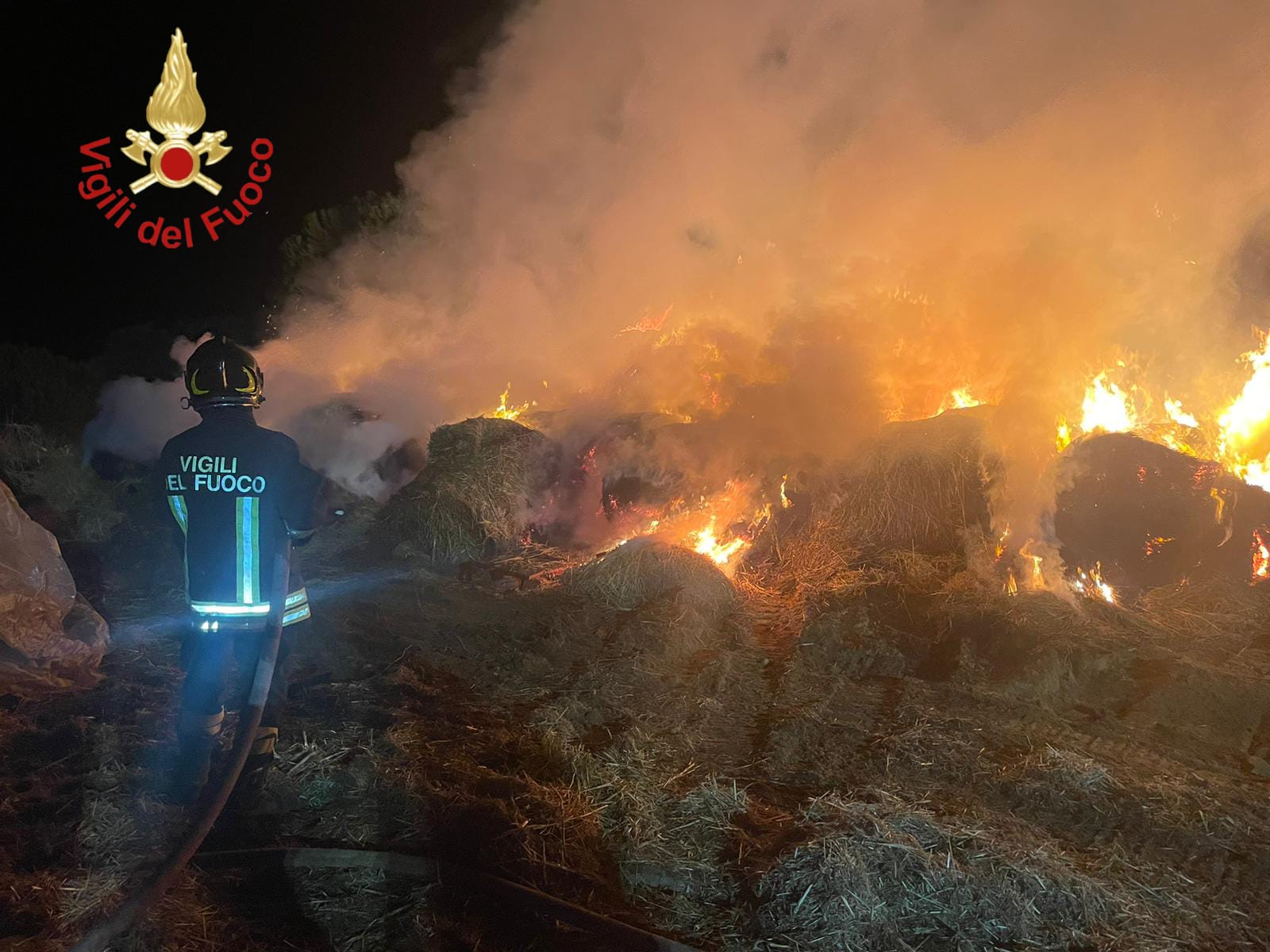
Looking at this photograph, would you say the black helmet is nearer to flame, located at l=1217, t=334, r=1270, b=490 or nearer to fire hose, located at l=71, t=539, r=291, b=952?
fire hose, located at l=71, t=539, r=291, b=952

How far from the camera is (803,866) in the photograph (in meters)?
3.45

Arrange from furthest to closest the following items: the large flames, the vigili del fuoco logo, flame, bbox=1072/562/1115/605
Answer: the vigili del fuoco logo < the large flames < flame, bbox=1072/562/1115/605

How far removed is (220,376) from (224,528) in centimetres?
86

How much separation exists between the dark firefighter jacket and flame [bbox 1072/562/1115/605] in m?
7.00

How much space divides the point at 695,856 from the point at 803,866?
54 cm

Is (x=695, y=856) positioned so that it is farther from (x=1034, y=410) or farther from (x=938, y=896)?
(x=1034, y=410)

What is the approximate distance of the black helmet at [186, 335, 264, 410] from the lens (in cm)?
409

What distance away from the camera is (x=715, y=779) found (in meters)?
4.37

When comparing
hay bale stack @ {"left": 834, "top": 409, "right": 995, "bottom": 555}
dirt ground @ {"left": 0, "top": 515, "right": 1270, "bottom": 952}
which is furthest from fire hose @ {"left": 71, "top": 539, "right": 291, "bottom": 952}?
hay bale stack @ {"left": 834, "top": 409, "right": 995, "bottom": 555}

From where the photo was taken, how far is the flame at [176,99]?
8750 millimetres

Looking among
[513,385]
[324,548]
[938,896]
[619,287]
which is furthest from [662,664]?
[619,287]

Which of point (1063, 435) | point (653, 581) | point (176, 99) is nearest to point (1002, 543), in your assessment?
point (1063, 435)

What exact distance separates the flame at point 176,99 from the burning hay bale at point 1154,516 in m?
11.2

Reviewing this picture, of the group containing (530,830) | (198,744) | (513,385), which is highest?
(513,385)
